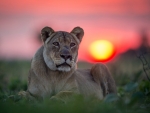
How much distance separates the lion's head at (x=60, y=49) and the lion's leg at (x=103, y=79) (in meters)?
1.48

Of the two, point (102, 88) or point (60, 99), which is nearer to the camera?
point (60, 99)

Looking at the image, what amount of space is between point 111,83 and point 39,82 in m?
2.54

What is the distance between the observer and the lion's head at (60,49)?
8641 millimetres

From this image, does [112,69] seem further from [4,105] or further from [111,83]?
[4,105]

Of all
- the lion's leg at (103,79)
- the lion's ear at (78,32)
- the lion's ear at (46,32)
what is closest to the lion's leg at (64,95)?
the lion's ear at (46,32)

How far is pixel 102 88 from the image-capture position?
10.8 metres

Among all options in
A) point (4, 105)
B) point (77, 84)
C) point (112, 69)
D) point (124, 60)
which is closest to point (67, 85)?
point (77, 84)

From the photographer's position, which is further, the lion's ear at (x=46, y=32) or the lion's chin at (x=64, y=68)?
the lion's ear at (x=46, y=32)

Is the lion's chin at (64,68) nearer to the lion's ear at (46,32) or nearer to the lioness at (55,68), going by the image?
the lioness at (55,68)

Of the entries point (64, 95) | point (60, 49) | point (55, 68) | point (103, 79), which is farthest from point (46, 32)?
point (103, 79)

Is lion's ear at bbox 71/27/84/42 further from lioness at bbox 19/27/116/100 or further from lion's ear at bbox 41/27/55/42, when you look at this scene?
lion's ear at bbox 41/27/55/42

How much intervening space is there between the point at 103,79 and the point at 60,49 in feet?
7.85

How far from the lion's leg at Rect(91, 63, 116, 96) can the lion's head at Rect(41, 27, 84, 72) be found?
1.48 meters

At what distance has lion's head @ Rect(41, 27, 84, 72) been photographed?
864 centimetres
